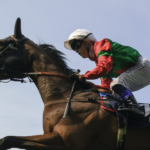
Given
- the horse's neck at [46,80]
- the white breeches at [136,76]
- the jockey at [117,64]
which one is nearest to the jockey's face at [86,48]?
the jockey at [117,64]

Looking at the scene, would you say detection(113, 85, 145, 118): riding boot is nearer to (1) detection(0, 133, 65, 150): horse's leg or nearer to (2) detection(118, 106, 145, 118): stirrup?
(2) detection(118, 106, 145, 118): stirrup

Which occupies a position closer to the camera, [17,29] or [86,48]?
[86,48]

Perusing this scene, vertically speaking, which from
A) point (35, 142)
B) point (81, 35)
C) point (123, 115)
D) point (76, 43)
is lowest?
point (35, 142)

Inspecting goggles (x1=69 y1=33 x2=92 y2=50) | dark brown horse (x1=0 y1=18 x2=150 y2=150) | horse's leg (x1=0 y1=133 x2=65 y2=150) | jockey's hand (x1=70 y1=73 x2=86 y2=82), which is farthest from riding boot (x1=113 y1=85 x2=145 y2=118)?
goggles (x1=69 y1=33 x2=92 y2=50)

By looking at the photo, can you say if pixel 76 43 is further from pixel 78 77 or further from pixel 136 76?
pixel 136 76

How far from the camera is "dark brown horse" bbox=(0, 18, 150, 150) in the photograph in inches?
269

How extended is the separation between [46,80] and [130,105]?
1.81 m

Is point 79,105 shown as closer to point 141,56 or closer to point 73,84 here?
point 73,84

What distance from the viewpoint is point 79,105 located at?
7.30 m

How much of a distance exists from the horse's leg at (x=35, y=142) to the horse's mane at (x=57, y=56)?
1832 mm

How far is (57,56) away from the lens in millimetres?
8367

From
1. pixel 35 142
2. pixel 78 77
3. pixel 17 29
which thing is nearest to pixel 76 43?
pixel 78 77

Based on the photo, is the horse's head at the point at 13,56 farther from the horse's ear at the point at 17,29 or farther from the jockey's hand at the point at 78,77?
the jockey's hand at the point at 78,77

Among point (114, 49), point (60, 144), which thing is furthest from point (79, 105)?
point (114, 49)
